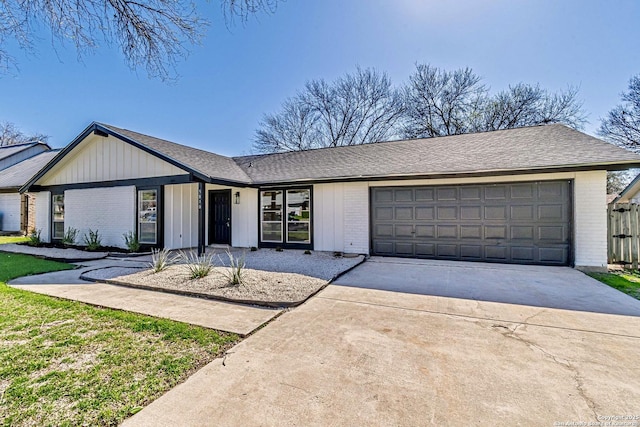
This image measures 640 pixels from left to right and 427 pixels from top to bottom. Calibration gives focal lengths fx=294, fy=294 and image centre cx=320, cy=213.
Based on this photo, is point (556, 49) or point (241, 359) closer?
point (241, 359)

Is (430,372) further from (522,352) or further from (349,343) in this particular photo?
(522,352)

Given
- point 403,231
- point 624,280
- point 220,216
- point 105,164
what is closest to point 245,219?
point 220,216

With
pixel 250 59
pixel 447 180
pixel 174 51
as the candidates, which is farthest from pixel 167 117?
pixel 447 180

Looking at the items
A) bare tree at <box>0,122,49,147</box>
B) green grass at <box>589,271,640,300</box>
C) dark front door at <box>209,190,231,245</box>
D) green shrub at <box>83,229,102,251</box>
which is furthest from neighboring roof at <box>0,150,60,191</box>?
green grass at <box>589,271,640,300</box>

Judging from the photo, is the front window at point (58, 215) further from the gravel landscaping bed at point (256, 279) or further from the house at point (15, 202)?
the gravel landscaping bed at point (256, 279)

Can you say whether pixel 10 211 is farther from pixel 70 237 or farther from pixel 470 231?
pixel 470 231

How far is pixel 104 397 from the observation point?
2.36 meters

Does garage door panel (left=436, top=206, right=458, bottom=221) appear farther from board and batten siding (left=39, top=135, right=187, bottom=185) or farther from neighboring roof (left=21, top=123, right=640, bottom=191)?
board and batten siding (left=39, top=135, right=187, bottom=185)

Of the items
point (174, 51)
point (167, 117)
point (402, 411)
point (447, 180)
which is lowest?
point (402, 411)

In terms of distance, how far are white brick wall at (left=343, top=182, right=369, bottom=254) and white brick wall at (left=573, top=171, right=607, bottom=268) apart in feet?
17.5

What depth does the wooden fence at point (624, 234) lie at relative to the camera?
300 inches

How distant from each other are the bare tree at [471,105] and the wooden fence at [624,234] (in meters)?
14.1

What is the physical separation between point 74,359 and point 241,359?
1.66 metres

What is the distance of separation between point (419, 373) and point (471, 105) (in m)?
21.9
